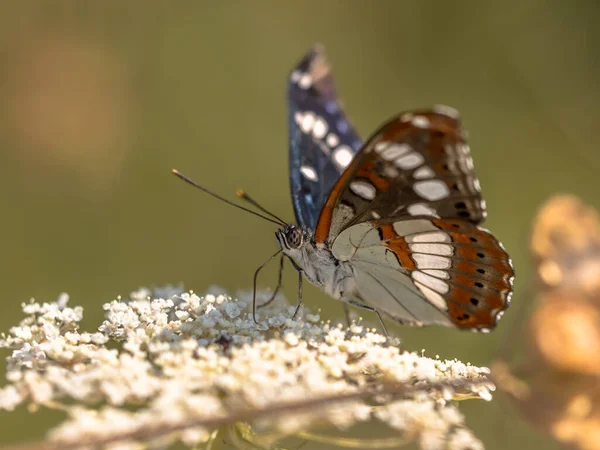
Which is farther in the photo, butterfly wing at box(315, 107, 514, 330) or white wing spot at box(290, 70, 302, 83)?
white wing spot at box(290, 70, 302, 83)

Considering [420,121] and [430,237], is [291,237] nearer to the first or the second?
[430,237]

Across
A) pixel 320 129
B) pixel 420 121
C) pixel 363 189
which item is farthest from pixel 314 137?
pixel 420 121

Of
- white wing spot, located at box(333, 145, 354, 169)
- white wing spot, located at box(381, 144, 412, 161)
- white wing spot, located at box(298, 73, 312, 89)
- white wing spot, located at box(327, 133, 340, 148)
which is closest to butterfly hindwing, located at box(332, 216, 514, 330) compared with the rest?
white wing spot, located at box(381, 144, 412, 161)

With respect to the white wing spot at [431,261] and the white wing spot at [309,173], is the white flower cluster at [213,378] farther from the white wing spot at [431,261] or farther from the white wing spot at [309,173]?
the white wing spot at [309,173]

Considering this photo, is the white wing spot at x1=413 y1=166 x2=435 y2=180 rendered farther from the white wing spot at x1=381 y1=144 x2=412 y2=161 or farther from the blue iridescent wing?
the blue iridescent wing

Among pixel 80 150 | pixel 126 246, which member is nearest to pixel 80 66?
pixel 80 150

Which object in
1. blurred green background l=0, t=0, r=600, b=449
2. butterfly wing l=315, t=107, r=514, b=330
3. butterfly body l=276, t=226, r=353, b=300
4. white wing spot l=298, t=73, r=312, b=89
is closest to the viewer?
butterfly wing l=315, t=107, r=514, b=330
